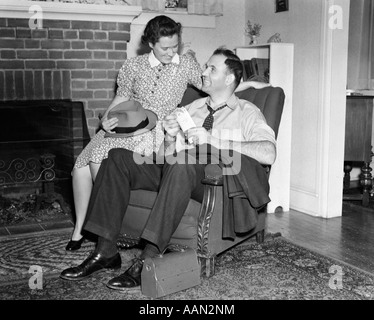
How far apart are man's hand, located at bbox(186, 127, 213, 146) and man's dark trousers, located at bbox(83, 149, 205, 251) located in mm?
132

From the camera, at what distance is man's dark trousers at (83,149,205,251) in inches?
108

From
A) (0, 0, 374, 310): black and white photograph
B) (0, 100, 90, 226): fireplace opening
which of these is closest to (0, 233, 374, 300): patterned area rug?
(0, 0, 374, 310): black and white photograph

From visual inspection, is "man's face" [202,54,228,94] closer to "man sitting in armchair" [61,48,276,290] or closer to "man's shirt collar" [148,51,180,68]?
"man sitting in armchair" [61,48,276,290]

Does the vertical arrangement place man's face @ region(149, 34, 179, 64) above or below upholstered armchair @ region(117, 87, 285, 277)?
above

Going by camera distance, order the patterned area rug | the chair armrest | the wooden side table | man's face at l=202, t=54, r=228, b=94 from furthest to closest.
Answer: the wooden side table, man's face at l=202, t=54, r=228, b=94, the chair armrest, the patterned area rug

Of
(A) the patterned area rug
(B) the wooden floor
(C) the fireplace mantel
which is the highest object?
(C) the fireplace mantel

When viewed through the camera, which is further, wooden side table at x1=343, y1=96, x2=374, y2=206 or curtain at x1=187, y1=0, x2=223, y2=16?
curtain at x1=187, y1=0, x2=223, y2=16

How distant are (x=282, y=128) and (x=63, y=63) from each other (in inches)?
68.2

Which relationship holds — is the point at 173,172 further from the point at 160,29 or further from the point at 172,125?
the point at 160,29

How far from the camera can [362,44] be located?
5.20 m

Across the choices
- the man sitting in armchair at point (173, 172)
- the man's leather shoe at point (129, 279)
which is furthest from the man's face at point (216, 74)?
the man's leather shoe at point (129, 279)

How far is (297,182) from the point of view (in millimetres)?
4555

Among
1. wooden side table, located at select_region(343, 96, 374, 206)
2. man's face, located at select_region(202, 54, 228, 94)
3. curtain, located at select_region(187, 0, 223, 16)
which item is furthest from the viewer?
curtain, located at select_region(187, 0, 223, 16)

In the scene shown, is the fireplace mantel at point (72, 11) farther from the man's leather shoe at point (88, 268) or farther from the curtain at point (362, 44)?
the man's leather shoe at point (88, 268)
